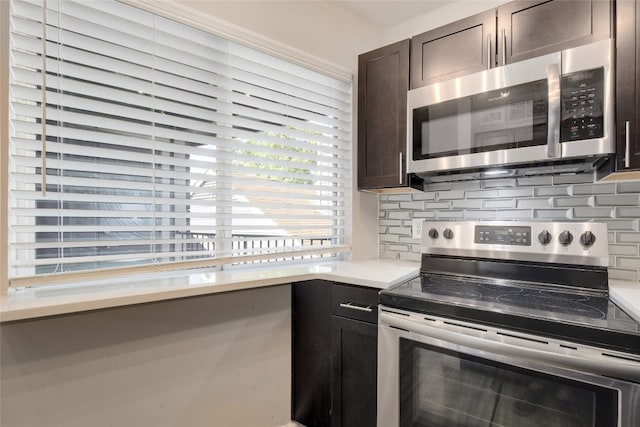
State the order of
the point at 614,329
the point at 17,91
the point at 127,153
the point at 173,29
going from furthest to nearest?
the point at 173,29 → the point at 127,153 → the point at 17,91 → the point at 614,329

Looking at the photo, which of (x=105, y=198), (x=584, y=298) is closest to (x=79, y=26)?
(x=105, y=198)

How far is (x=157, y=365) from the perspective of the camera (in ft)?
4.79

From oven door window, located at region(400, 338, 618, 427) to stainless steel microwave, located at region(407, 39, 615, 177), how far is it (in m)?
0.88

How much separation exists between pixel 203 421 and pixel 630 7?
2472 millimetres

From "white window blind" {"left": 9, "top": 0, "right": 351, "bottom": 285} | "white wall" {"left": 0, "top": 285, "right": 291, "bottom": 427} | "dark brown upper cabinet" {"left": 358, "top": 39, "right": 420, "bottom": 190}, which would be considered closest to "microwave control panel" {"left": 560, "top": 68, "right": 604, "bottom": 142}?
"dark brown upper cabinet" {"left": 358, "top": 39, "right": 420, "bottom": 190}

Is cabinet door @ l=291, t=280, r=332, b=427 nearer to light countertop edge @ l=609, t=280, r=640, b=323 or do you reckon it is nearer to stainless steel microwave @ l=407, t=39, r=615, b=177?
stainless steel microwave @ l=407, t=39, r=615, b=177

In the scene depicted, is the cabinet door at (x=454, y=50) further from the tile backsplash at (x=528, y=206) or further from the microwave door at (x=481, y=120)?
the tile backsplash at (x=528, y=206)

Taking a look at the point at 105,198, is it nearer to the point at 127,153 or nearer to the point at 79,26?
the point at 127,153

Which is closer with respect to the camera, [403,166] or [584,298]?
[584,298]

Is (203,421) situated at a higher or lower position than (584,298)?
lower

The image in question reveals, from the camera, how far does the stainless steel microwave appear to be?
1.38 m

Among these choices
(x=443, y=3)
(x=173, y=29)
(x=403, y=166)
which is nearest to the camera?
(x=173, y=29)

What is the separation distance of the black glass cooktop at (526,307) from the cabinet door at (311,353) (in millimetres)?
410

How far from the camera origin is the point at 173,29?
1560 millimetres
